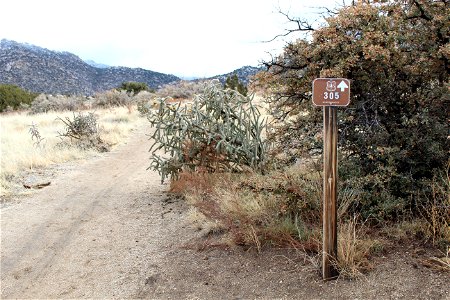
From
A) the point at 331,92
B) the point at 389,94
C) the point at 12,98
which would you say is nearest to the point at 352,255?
the point at 331,92

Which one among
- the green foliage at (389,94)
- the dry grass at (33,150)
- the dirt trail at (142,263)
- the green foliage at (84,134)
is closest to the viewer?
the dirt trail at (142,263)

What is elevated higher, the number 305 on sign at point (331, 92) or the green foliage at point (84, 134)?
the number 305 on sign at point (331, 92)

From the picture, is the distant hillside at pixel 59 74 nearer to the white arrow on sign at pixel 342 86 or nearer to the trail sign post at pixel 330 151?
the trail sign post at pixel 330 151

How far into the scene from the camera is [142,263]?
486 centimetres

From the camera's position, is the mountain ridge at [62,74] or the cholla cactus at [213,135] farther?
the mountain ridge at [62,74]

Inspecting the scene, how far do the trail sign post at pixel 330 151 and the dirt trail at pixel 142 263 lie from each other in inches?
11.0

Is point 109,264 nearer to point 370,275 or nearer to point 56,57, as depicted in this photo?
point 370,275

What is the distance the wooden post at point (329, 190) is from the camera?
3.56 m

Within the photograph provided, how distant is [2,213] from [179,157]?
10.2ft

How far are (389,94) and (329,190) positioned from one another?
6.25ft

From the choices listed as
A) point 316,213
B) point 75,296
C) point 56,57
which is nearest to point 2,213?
point 75,296

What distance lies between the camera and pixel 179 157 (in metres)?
7.47

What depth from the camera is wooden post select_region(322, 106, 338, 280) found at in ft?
11.7

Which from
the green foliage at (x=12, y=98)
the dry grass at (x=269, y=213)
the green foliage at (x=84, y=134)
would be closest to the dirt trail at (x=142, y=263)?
the dry grass at (x=269, y=213)
